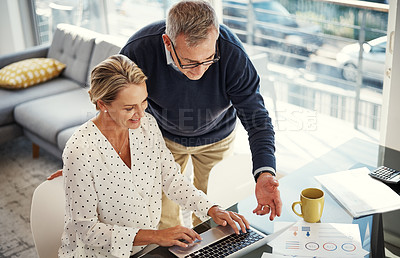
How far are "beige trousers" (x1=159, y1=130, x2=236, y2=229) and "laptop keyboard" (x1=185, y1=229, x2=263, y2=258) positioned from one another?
0.74 meters

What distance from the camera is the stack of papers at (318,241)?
147cm

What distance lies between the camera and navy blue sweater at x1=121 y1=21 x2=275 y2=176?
1918mm

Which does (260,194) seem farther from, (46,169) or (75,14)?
(75,14)

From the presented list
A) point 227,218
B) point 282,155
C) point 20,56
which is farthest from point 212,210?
point 20,56

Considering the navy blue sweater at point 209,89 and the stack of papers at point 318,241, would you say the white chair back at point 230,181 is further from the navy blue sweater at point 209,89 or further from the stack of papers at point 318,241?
the stack of papers at point 318,241

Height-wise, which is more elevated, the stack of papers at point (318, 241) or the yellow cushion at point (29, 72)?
the stack of papers at point (318, 241)

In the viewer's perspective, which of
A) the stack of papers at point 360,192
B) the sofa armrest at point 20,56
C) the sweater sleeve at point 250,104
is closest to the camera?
the stack of papers at point 360,192

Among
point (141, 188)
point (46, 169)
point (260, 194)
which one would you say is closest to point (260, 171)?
point (260, 194)

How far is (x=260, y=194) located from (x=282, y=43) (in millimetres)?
1770

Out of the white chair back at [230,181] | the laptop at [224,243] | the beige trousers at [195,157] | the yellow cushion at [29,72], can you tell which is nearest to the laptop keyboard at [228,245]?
the laptop at [224,243]

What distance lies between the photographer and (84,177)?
1574 mm

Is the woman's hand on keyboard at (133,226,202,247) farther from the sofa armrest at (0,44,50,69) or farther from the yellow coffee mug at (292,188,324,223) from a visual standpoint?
the sofa armrest at (0,44,50,69)

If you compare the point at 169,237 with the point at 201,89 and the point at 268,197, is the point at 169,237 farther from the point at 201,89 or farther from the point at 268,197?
the point at 201,89

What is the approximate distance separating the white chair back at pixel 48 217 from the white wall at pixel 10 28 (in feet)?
12.2
